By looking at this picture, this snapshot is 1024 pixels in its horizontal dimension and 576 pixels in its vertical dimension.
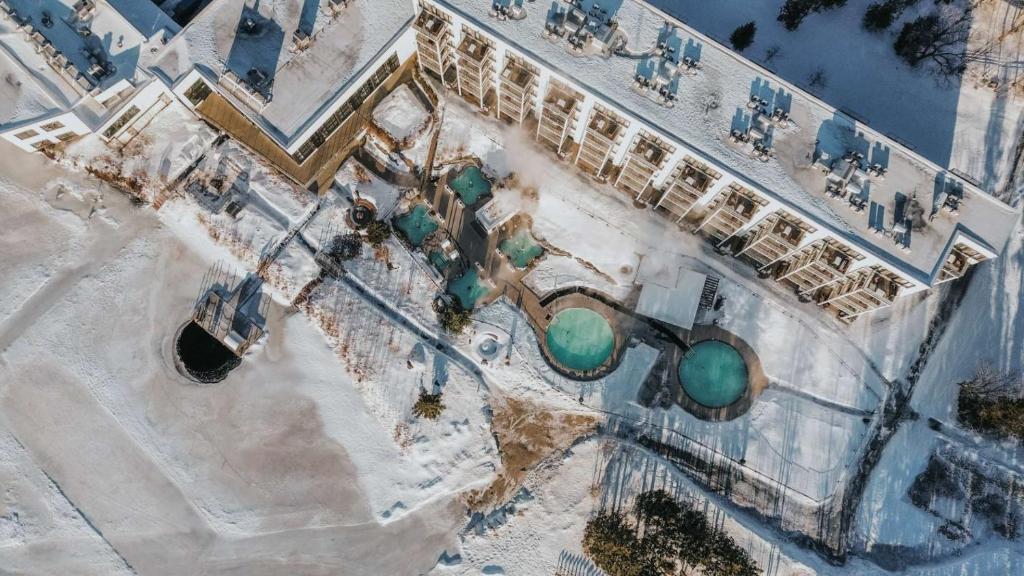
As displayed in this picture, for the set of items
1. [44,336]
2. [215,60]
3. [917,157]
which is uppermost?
[917,157]

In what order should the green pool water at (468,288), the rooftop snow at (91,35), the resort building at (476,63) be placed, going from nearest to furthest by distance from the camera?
the resort building at (476,63), the rooftop snow at (91,35), the green pool water at (468,288)

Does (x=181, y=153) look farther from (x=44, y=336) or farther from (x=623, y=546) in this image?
(x=623, y=546)

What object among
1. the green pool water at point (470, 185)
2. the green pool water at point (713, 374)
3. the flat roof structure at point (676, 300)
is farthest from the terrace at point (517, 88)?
the green pool water at point (713, 374)

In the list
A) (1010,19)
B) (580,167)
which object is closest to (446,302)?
(580,167)

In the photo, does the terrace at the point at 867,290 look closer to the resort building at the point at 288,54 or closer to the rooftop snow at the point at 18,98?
the resort building at the point at 288,54

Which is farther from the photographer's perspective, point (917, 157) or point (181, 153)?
point (181, 153)

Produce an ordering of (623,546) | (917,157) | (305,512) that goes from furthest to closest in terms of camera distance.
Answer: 1. (305,512)
2. (623,546)
3. (917,157)

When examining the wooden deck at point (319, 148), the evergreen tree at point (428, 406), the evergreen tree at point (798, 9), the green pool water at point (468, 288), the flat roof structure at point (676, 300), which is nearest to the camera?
the evergreen tree at point (428, 406)
